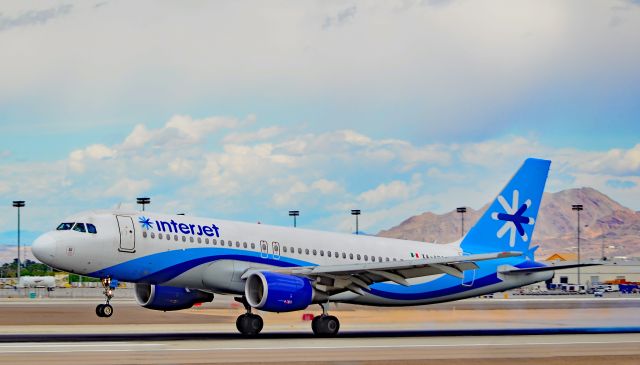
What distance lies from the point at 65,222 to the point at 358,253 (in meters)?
14.3

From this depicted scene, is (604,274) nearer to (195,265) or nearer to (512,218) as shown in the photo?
(512,218)

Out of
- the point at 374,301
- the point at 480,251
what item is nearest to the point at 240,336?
the point at 374,301

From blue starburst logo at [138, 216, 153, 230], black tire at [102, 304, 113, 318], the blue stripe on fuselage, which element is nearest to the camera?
the blue stripe on fuselage

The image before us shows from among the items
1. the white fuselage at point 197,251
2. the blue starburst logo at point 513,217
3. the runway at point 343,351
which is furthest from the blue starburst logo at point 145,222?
the blue starburst logo at point 513,217

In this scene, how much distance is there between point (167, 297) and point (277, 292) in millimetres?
6530

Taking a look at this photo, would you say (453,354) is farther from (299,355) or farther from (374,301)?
(374,301)

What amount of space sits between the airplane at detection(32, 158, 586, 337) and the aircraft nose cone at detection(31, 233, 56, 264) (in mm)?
40

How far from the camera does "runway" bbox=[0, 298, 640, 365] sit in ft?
105

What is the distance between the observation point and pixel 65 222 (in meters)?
42.5

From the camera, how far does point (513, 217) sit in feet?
180

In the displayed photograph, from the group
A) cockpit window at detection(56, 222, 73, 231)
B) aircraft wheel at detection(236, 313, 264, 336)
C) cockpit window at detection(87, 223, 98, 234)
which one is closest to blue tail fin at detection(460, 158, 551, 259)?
aircraft wheel at detection(236, 313, 264, 336)

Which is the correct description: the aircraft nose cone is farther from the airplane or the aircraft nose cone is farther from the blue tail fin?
the blue tail fin

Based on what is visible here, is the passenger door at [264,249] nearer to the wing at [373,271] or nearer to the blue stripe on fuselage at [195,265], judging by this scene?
the blue stripe on fuselage at [195,265]

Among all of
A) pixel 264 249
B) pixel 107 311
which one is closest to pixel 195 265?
pixel 264 249
